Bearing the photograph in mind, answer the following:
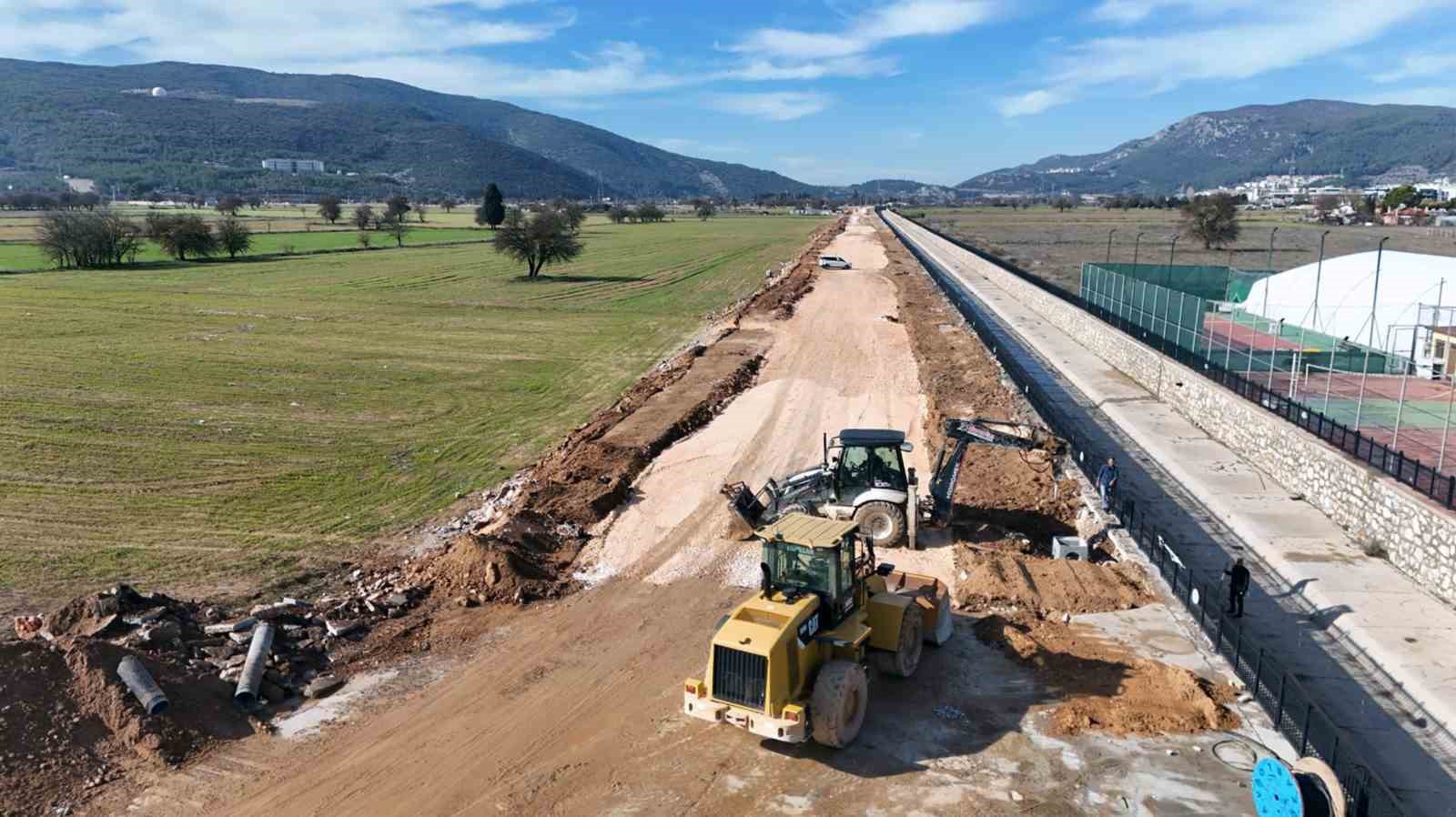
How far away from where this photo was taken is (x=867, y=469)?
16.8m

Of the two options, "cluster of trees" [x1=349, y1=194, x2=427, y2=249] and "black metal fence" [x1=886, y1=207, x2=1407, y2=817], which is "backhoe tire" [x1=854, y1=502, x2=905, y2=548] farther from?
"cluster of trees" [x1=349, y1=194, x2=427, y2=249]

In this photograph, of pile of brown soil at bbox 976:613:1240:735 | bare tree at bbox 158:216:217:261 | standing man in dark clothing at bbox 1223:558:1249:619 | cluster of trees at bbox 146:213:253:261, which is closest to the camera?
pile of brown soil at bbox 976:613:1240:735

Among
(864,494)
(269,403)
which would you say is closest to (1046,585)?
(864,494)

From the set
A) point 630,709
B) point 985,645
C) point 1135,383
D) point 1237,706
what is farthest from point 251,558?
point 1135,383


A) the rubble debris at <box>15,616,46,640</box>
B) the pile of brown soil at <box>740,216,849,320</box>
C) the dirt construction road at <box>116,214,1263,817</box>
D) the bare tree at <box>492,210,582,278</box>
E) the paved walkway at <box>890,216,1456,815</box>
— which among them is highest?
the bare tree at <box>492,210,582,278</box>

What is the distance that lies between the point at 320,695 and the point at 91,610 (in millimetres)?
3967

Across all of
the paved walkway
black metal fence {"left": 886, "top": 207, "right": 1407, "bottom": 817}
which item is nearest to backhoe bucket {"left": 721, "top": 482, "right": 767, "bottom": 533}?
black metal fence {"left": 886, "top": 207, "right": 1407, "bottom": 817}

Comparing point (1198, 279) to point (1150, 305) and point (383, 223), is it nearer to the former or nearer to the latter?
point (1150, 305)

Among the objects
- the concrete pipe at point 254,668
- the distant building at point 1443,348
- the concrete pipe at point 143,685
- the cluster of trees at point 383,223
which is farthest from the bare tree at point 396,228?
the concrete pipe at point 143,685

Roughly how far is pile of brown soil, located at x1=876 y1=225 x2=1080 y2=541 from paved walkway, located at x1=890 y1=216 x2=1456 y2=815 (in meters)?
2.38

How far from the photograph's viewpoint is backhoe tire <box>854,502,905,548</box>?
1684 centimetres

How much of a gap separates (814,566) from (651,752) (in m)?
2.94

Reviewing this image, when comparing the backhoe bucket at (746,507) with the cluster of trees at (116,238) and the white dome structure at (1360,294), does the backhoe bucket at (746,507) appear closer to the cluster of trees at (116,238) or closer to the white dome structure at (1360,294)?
the white dome structure at (1360,294)

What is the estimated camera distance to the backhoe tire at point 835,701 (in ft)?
34.7
